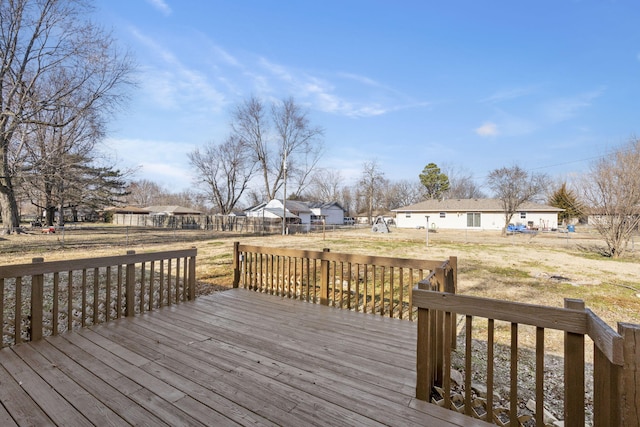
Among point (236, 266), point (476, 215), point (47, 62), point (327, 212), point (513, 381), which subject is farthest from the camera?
point (327, 212)

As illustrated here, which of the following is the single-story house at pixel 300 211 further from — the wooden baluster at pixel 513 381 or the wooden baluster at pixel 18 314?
the wooden baluster at pixel 513 381

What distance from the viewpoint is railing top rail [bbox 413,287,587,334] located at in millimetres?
1517

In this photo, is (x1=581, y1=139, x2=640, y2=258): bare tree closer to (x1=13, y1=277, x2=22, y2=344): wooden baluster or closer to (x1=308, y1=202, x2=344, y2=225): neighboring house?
(x1=13, y1=277, x2=22, y2=344): wooden baluster

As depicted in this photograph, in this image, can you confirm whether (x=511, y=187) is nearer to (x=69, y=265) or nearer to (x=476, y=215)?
(x=476, y=215)

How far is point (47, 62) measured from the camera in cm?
1190

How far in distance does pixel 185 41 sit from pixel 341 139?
2321 centimetres

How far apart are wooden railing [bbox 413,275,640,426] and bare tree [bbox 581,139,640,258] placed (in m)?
13.5

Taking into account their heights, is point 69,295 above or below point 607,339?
below

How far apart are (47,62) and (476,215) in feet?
110

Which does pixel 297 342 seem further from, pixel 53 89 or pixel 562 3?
pixel 53 89

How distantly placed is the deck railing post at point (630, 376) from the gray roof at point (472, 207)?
106ft

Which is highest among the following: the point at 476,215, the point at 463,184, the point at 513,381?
the point at 463,184

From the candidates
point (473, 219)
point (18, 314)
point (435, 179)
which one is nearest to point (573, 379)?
point (18, 314)

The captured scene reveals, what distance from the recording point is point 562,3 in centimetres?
961
